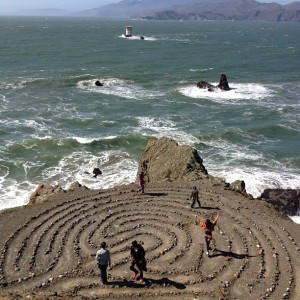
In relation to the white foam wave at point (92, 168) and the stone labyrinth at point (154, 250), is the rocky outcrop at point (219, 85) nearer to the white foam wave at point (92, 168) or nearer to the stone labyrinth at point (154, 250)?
the white foam wave at point (92, 168)

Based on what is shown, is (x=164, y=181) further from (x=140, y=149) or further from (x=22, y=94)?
(x=22, y=94)

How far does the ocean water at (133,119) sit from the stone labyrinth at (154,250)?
1198 centimetres

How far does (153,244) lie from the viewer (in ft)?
83.3

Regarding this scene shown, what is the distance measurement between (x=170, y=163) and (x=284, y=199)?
10.6 meters

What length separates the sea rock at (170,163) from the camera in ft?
119

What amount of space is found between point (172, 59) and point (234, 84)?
40841 millimetres

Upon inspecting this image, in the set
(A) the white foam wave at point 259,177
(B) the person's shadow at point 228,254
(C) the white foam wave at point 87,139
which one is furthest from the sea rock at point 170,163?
(C) the white foam wave at point 87,139

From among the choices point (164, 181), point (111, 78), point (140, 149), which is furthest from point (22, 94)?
point (164, 181)

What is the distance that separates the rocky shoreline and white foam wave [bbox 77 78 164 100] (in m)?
49.9

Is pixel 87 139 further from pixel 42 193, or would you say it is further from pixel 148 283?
pixel 148 283

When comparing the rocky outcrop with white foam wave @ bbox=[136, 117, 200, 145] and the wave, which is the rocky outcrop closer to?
white foam wave @ bbox=[136, 117, 200, 145]

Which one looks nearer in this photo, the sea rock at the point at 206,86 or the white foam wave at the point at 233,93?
the white foam wave at the point at 233,93

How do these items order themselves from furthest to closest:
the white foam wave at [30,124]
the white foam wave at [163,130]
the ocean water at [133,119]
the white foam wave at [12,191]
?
the white foam wave at [30,124] < the white foam wave at [163,130] < the ocean water at [133,119] < the white foam wave at [12,191]

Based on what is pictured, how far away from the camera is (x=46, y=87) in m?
88.7
